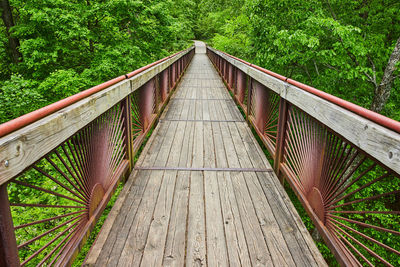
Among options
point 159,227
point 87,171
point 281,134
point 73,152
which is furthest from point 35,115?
point 281,134

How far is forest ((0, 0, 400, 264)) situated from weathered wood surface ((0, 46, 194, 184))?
4.79 meters

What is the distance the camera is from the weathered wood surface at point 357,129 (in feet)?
4.13

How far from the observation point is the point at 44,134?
140 centimetres

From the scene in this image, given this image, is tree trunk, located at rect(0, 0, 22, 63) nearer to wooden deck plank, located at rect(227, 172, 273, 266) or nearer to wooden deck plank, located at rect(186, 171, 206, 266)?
wooden deck plank, located at rect(186, 171, 206, 266)

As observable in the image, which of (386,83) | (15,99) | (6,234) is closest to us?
(6,234)

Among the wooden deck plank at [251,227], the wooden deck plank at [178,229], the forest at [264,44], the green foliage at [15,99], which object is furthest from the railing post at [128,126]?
the green foliage at [15,99]

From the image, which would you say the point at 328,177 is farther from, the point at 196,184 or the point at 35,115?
the point at 35,115

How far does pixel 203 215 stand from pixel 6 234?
1599mm

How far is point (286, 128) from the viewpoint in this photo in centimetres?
306

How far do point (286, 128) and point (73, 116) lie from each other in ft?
7.31

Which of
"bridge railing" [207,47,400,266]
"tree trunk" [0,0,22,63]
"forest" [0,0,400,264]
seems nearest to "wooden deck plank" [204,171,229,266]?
"bridge railing" [207,47,400,266]

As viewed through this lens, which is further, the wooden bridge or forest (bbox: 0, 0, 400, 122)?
forest (bbox: 0, 0, 400, 122)

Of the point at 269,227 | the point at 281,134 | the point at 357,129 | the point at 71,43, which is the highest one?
the point at 71,43

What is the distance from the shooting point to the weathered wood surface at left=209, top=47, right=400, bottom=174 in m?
1.26
